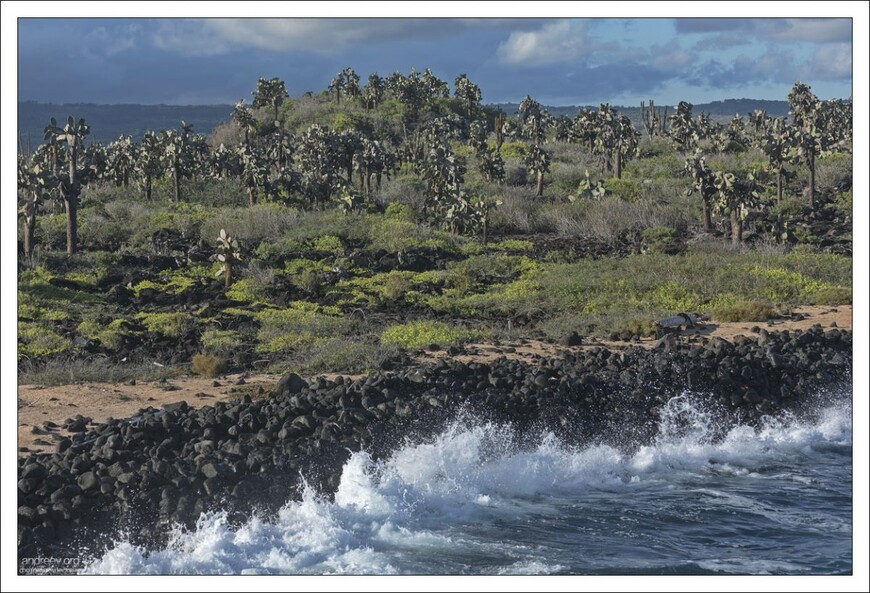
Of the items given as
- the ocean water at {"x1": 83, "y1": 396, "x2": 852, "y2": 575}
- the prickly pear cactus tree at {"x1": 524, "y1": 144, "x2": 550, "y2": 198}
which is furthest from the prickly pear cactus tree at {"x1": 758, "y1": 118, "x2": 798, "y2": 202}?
the ocean water at {"x1": 83, "y1": 396, "x2": 852, "y2": 575}

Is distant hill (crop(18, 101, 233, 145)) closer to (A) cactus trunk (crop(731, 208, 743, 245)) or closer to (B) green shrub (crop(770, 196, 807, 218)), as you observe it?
(B) green shrub (crop(770, 196, 807, 218))

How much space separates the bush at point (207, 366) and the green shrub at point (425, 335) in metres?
3.56

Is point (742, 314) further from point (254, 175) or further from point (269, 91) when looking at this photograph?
point (269, 91)

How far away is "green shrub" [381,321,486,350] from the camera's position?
22031 millimetres

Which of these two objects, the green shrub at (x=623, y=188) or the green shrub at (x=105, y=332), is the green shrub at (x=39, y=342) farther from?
the green shrub at (x=623, y=188)

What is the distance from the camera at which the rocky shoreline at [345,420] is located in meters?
12.7

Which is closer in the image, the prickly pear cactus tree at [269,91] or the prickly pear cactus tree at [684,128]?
the prickly pear cactus tree at [684,128]

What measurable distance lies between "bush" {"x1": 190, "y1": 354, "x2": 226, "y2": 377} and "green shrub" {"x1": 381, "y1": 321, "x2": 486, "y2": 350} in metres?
3.56

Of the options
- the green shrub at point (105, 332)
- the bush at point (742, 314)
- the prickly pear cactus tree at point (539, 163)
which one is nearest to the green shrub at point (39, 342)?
the green shrub at point (105, 332)

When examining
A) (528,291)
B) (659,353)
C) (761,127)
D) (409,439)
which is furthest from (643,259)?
(761,127)

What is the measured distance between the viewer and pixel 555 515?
13.7 meters

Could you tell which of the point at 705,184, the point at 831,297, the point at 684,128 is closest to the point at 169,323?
the point at 831,297

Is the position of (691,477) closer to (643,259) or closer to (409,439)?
(409,439)

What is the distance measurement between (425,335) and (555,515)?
30.5ft
